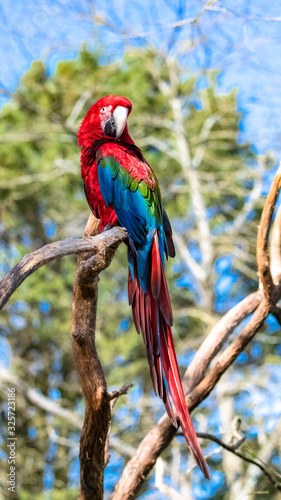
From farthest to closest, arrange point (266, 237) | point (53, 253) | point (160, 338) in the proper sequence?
point (266, 237), point (160, 338), point (53, 253)

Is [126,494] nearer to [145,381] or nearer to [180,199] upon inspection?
[145,381]

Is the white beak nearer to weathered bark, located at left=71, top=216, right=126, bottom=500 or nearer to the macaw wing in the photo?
the macaw wing

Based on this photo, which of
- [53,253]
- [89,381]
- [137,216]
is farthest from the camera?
[137,216]

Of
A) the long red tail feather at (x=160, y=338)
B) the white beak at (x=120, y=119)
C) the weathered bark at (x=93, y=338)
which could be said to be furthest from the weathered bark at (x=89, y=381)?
the white beak at (x=120, y=119)

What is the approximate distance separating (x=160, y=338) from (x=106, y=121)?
0.95m

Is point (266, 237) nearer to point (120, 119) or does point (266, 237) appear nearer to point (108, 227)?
point (108, 227)

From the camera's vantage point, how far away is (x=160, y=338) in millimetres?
1609

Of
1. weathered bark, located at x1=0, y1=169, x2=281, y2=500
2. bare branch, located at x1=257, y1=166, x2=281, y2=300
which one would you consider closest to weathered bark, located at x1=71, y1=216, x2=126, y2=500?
weathered bark, located at x1=0, y1=169, x2=281, y2=500

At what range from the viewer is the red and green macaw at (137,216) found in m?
1.57

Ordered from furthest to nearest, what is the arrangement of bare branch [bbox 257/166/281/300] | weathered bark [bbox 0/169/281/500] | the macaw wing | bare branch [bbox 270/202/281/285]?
bare branch [bbox 270/202/281/285], the macaw wing, bare branch [bbox 257/166/281/300], weathered bark [bbox 0/169/281/500]

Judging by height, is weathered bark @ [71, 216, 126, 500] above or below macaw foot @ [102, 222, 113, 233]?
below

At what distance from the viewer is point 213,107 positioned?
648 centimetres

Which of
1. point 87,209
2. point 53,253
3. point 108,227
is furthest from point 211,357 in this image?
point 87,209

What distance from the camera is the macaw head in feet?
6.72
